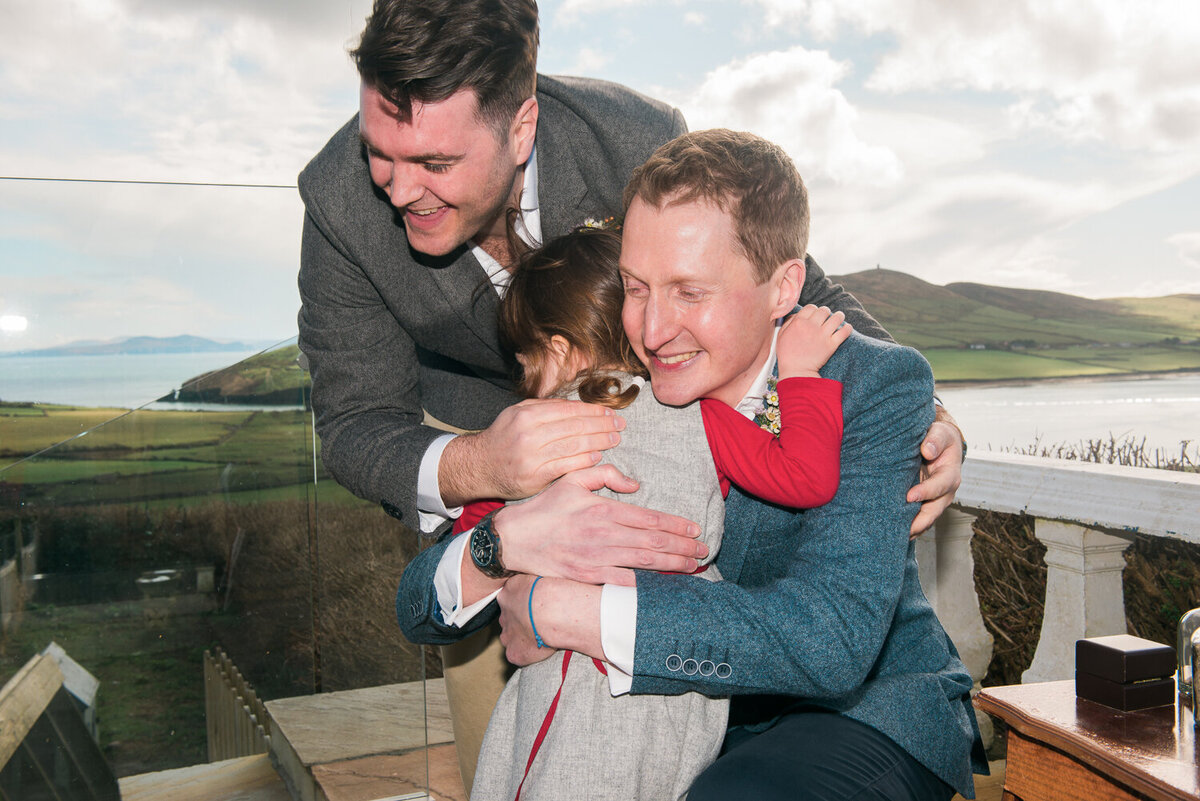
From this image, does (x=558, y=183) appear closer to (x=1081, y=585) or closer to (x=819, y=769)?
(x=819, y=769)

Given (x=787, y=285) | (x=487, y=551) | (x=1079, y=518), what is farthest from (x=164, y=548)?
(x=1079, y=518)

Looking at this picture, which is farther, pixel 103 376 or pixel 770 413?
pixel 103 376

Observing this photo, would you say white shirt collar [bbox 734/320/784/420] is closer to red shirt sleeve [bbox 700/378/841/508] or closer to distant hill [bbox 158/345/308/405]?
red shirt sleeve [bbox 700/378/841/508]

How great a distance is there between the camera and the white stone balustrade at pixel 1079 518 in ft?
6.51

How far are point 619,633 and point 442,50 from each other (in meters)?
1.09

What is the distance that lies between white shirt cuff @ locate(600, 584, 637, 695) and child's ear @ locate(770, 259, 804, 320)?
50cm

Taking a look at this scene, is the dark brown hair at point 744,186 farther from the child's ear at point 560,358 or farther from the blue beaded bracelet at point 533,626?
the blue beaded bracelet at point 533,626

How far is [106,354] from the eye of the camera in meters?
2.36

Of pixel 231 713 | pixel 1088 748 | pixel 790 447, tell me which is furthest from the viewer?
pixel 231 713

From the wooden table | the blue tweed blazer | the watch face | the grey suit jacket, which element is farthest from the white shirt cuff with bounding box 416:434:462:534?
the wooden table

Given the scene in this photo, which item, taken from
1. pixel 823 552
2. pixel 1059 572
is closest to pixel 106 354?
pixel 823 552

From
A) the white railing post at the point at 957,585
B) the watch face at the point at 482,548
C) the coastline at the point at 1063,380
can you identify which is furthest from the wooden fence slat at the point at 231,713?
the coastline at the point at 1063,380

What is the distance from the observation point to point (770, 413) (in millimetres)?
1408

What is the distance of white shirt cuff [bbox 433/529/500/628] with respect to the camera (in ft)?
4.72
